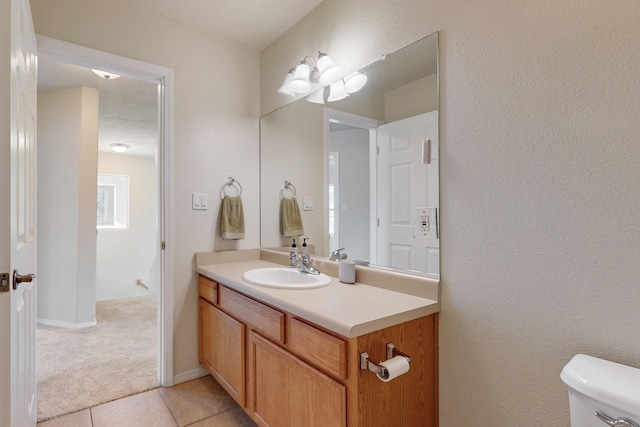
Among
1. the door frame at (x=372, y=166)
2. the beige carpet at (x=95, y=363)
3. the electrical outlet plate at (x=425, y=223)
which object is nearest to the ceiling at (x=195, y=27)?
the door frame at (x=372, y=166)

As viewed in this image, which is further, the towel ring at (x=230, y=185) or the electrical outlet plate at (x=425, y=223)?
the towel ring at (x=230, y=185)

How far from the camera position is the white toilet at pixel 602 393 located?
0.75 meters

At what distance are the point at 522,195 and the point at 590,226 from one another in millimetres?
203

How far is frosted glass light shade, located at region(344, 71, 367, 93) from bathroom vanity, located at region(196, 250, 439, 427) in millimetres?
931

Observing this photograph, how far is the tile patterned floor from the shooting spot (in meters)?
1.77

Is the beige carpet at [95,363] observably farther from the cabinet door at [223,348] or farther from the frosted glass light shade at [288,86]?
the frosted glass light shade at [288,86]

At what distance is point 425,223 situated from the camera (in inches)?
56.2

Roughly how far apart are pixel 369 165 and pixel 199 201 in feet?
3.83

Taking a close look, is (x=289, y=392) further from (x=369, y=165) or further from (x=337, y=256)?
(x=369, y=165)

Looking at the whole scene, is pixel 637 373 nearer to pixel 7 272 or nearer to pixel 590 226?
pixel 590 226

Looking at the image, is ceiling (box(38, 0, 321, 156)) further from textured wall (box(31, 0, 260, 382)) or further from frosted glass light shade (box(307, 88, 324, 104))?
frosted glass light shade (box(307, 88, 324, 104))

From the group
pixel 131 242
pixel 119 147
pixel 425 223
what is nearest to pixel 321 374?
pixel 425 223

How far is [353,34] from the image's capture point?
174 cm

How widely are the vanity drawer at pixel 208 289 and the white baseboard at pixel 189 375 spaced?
20.0 inches
